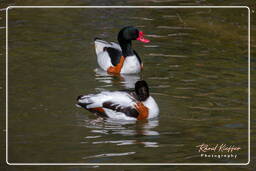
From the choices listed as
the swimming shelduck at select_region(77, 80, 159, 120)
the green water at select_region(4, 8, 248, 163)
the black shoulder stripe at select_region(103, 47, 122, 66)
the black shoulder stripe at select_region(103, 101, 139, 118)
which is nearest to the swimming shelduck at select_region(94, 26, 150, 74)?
the black shoulder stripe at select_region(103, 47, 122, 66)

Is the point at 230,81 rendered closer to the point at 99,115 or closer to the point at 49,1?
the point at 99,115

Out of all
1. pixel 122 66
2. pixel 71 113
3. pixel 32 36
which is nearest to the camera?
pixel 71 113

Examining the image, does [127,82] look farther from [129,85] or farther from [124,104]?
[124,104]

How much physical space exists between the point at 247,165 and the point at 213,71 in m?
5.64

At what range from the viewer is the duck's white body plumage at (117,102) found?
49.9 ft

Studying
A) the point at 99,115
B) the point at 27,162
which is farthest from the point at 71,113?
the point at 27,162

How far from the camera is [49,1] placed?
25141 millimetres

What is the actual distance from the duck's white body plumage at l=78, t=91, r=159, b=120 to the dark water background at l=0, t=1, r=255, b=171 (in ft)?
0.64

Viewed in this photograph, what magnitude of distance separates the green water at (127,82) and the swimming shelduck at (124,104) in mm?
177

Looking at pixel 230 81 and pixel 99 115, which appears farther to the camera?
pixel 230 81

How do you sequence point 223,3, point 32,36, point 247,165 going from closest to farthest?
point 247,165 → point 32,36 → point 223,3

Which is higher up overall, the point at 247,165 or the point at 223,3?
the point at 223,3

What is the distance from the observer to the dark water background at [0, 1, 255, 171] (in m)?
13.7

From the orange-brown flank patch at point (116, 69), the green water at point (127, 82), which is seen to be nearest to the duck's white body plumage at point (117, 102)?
the green water at point (127, 82)
